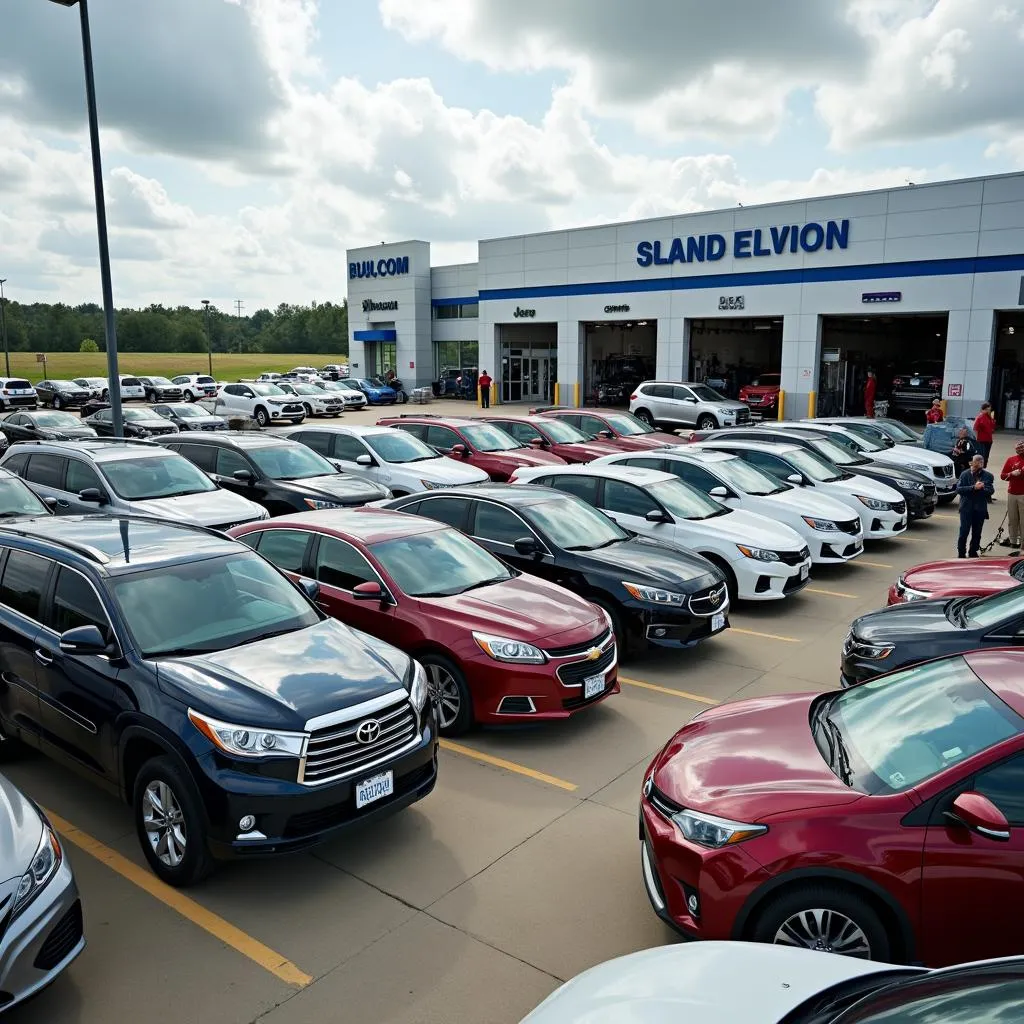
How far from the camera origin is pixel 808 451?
14.8m

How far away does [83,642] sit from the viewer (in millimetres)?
4945

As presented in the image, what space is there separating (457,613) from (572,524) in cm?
266

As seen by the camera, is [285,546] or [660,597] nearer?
[285,546]

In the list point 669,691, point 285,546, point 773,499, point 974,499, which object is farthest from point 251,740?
point 974,499

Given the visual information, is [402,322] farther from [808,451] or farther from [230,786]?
[230,786]

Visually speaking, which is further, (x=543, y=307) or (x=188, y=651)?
(x=543, y=307)

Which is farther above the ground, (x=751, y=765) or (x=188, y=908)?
(x=751, y=765)

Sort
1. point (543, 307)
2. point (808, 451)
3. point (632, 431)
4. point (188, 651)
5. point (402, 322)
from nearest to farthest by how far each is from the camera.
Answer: point (188, 651), point (808, 451), point (632, 431), point (543, 307), point (402, 322)

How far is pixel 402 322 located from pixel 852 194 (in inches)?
969

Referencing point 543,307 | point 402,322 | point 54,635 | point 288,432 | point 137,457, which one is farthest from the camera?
point 402,322

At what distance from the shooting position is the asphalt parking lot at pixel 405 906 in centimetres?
395

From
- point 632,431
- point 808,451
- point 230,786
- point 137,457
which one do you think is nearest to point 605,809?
point 230,786

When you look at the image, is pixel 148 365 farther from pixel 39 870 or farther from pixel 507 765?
pixel 39 870

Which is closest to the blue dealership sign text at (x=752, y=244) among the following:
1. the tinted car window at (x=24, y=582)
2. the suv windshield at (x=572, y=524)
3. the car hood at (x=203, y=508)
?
the suv windshield at (x=572, y=524)
